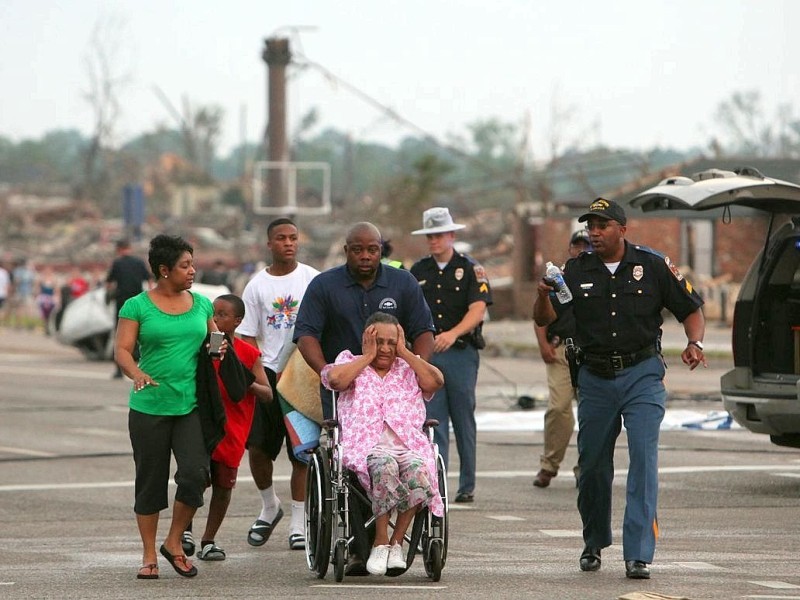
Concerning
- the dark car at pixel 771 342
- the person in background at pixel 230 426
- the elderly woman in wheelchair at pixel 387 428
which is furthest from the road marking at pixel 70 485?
the elderly woman in wheelchair at pixel 387 428

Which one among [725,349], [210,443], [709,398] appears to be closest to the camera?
[210,443]

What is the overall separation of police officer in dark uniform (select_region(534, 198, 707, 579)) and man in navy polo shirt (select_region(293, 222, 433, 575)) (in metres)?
Answer: 0.73

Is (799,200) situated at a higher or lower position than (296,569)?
higher

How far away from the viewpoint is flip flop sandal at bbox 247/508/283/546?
1047 cm

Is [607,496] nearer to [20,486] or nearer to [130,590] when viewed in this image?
[130,590]

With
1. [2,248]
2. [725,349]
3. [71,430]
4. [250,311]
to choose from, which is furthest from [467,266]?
[2,248]

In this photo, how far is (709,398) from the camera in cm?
2011

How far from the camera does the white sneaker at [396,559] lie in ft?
28.9

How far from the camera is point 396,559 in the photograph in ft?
28.9

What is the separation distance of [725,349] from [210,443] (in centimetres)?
2157

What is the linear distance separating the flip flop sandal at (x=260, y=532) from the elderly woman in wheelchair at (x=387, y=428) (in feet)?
5.43

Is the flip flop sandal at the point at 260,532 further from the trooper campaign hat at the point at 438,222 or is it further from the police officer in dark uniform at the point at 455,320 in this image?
the trooper campaign hat at the point at 438,222

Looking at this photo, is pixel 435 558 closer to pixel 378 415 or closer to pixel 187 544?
pixel 378 415

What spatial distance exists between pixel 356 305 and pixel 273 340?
4.58 feet
